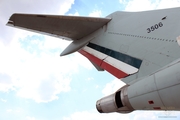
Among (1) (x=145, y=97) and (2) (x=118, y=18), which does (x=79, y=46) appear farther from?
(1) (x=145, y=97)

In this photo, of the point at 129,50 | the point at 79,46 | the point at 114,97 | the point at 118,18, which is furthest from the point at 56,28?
the point at 114,97

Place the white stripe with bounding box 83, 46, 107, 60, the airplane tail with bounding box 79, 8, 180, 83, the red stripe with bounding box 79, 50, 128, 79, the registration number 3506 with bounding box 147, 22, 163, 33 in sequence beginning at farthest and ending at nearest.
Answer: the white stripe with bounding box 83, 46, 107, 60 < the red stripe with bounding box 79, 50, 128, 79 < the registration number 3506 with bounding box 147, 22, 163, 33 < the airplane tail with bounding box 79, 8, 180, 83

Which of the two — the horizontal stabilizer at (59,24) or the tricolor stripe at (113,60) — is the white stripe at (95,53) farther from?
the horizontal stabilizer at (59,24)

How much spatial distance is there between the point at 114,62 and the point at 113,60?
0.10 m

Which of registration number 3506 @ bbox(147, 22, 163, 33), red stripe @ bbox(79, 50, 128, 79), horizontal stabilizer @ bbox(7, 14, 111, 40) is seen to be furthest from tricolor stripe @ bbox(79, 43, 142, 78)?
registration number 3506 @ bbox(147, 22, 163, 33)

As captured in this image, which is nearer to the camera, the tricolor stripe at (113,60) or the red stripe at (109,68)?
the tricolor stripe at (113,60)

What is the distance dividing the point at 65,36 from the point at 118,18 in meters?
2.40

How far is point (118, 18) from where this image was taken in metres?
6.81

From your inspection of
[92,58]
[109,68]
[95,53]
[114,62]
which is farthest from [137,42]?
[92,58]

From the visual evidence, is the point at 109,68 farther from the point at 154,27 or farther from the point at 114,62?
the point at 154,27

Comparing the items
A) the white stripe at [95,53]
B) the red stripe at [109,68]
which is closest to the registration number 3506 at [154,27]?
the red stripe at [109,68]

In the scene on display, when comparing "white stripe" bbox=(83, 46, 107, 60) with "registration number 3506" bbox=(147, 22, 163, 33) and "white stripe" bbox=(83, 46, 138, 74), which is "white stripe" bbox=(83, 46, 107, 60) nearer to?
"white stripe" bbox=(83, 46, 138, 74)

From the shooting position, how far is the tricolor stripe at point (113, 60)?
5200 millimetres

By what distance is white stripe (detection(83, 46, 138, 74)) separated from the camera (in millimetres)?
5164
